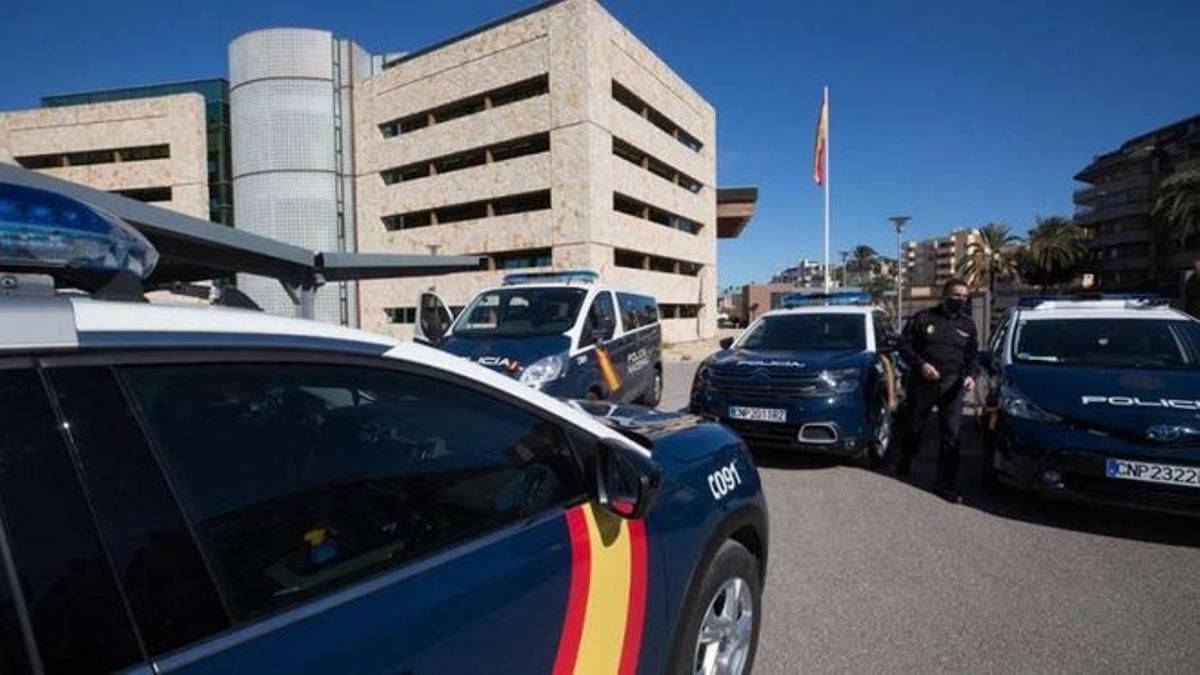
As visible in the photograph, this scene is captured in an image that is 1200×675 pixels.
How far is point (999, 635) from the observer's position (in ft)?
10.2

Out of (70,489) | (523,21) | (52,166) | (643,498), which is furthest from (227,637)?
(52,166)

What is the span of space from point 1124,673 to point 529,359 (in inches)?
195

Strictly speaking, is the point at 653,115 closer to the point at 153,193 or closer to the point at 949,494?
the point at 153,193

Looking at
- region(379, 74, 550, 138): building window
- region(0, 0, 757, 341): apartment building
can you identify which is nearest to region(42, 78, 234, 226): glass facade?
region(0, 0, 757, 341): apartment building

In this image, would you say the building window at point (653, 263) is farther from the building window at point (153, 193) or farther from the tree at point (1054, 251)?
the tree at point (1054, 251)

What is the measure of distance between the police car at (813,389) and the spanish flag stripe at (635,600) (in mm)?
4361

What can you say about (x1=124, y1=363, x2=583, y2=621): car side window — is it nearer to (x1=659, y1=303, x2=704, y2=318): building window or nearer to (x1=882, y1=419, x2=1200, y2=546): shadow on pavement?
(x1=882, y1=419, x2=1200, y2=546): shadow on pavement

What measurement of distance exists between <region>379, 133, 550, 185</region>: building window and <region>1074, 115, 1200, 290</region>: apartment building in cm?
5396

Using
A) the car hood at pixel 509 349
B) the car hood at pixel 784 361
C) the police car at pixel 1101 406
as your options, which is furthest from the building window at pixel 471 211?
the police car at pixel 1101 406

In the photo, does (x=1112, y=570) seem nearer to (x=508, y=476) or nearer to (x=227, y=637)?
(x=508, y=476)

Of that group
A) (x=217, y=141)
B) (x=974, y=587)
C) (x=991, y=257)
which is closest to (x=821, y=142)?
(x=974, y=587)

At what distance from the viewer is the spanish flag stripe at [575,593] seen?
5.18ft

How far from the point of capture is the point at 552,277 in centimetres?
899

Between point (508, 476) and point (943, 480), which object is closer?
point (508, 476)
